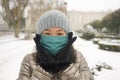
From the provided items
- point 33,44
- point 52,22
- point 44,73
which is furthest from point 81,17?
point 44,73

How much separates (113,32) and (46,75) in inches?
1772

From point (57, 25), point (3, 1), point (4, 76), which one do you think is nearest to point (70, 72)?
point (57, 25)

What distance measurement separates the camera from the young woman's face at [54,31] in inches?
79.7

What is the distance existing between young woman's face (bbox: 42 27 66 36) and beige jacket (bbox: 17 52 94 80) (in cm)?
23

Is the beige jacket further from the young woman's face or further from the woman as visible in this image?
the young woman's face

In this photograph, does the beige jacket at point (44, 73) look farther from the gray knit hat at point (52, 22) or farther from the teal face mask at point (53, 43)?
the gray knit hat at point (52, 22)

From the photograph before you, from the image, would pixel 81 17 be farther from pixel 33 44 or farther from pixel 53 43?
pixel 53 43

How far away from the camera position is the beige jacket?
1.96 metres

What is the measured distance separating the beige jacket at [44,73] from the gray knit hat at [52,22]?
0.26 m

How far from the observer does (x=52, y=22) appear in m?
2.04

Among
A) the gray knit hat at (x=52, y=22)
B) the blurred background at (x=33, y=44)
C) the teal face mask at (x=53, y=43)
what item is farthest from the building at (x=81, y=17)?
the teal face mask at (x=53, y=43)

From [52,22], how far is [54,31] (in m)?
0.07

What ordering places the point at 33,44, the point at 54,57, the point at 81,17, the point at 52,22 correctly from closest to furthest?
the point at 54,57 → the point at 52,22 → the point at 33,44 → the point at 81,17

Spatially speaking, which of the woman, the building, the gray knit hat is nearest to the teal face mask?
the woman
